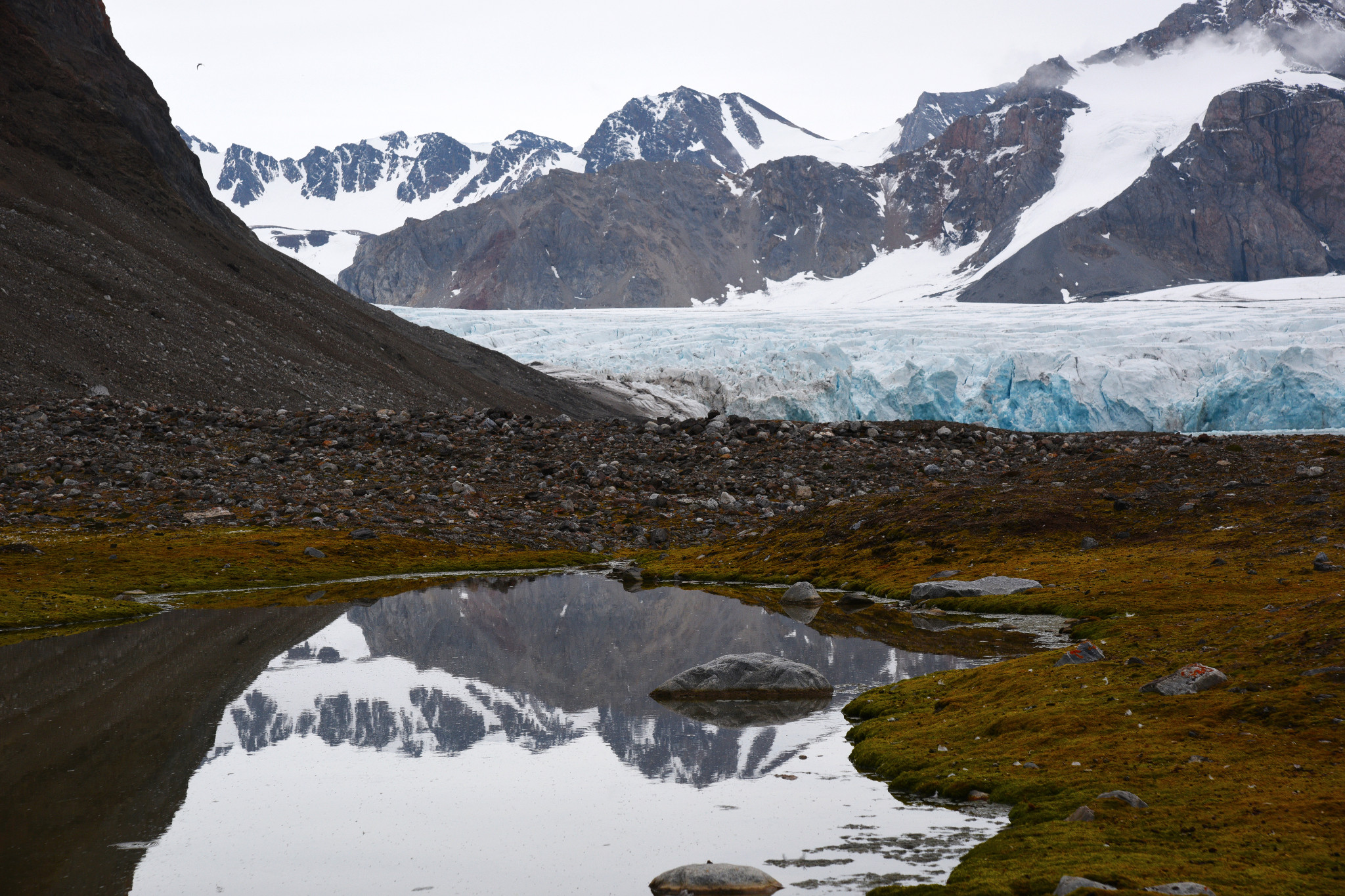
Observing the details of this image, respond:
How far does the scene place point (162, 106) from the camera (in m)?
109

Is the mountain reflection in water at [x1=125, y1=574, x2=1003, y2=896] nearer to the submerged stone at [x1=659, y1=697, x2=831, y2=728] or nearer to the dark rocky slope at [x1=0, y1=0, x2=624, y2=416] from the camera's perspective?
the submerged stone at [x1=659, y1=697, x2=831, y2=728]

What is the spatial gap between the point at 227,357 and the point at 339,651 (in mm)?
51854

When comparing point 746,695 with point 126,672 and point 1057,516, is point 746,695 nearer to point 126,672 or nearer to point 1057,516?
point 126,672

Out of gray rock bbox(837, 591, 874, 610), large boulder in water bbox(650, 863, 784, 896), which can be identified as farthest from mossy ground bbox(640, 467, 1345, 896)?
large boulder in water bbox(650, 863, 784, 896)

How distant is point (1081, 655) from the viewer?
762 inches

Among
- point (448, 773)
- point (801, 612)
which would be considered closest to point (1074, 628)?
point (801, 612)

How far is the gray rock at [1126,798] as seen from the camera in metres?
11.6

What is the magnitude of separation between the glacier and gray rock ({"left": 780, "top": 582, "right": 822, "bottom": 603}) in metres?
73.8

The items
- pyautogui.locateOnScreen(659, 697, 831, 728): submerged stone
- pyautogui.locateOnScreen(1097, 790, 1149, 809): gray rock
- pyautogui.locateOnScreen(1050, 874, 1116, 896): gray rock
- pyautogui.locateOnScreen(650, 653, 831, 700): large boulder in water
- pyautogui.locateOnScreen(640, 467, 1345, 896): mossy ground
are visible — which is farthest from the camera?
pyautogui.locateOnScreen(650, 653, 831, 700): large boulder in water

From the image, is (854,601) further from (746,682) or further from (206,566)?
(206,566)

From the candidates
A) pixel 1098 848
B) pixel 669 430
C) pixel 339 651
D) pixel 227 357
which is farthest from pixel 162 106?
pixel 1098 848

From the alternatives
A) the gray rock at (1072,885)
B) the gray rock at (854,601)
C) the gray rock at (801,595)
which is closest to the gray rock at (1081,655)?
the gray rock at (1072,885)

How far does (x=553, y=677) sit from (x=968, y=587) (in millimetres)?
14035

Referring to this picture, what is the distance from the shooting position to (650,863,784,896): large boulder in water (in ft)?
34.8
